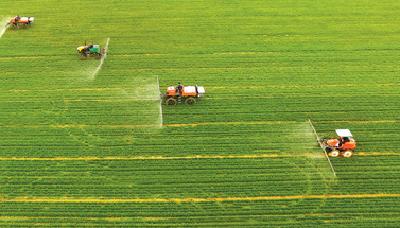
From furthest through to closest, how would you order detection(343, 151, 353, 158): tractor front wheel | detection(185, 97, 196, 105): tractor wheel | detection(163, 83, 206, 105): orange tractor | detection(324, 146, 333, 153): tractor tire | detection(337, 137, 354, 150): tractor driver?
detection(185, 97, 196, 105): tractor wheel → detection(163, 83, 206, 105): orange tractor → detection(324, 146, 333, 153): tractor tire → detection(343, 151, 353, 158): tractor front wheel → detection(337, 137, 354, 150): tractor driver

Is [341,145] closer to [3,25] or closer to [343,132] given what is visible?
[343,132]

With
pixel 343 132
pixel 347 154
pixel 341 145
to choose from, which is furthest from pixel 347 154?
pixel 343 132

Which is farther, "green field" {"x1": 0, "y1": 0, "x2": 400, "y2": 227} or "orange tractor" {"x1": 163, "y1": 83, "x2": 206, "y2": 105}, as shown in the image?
"orange tractor" {"x1": 163, "y1": 83, "x2": 206, "y2": 105}

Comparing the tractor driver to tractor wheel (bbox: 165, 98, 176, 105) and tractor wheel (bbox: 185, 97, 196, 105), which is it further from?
tractor wheel (bbox: 165, 98, 176, 105)

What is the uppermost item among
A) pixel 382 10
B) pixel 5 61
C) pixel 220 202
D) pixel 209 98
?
pixel 382 10

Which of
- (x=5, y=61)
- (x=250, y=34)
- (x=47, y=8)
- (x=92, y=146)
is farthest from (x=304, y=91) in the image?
(x=47, y=8)

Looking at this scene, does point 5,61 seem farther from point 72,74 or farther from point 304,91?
point 304,91

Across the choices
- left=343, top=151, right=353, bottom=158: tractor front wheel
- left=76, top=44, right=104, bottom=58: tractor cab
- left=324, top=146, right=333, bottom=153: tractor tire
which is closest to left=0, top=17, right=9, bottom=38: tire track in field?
left=76, top=44, right=104, bottom=58: tractor cab
